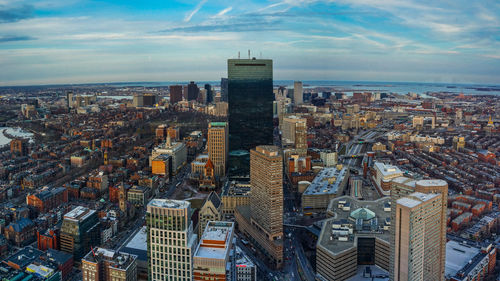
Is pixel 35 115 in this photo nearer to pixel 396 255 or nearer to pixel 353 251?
pixel 353 251

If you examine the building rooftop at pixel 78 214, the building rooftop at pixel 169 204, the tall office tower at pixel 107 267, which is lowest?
the tall office tower at pixel 107 267

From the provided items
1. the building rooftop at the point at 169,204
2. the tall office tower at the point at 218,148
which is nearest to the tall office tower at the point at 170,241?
the building rooftop at the point at 169,204

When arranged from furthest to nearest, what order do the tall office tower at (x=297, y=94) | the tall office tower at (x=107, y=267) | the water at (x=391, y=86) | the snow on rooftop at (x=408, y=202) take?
the tall office tower at (x=297, y=94), the water at (x=391, y=86), the tall office tower at (x=107, y=267), the snow on rooftop at (x=408, y=202)

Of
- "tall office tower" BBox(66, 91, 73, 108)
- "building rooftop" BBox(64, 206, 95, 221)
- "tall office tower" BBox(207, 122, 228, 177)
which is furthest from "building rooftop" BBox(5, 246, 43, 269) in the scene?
"tall office tower" BBox(66, 91, 73, 108)

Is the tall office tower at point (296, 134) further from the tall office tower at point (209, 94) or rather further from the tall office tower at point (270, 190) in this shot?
the tall office tower at point (209, 94)

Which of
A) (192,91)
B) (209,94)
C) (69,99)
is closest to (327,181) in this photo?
(69,99)

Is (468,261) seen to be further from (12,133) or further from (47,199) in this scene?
(12,133)

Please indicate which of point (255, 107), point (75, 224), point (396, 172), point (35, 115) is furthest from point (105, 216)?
point (35, 115)
